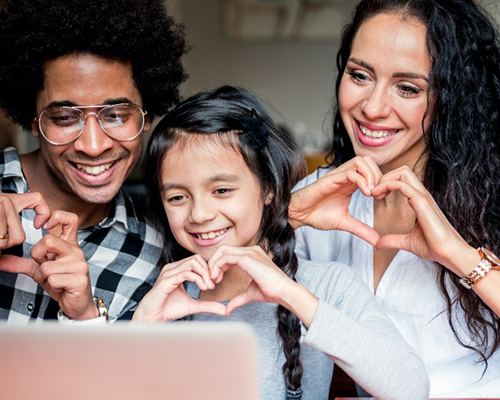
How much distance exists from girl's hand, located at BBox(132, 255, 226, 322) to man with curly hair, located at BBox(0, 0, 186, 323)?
0.22 m

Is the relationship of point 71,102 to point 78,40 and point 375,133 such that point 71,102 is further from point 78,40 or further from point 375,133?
point 375,133

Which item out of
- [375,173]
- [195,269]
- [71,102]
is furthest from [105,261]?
[375,173]

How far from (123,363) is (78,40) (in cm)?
119

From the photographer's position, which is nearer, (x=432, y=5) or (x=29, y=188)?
(x=432, y=5)

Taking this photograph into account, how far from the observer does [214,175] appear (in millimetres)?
1470

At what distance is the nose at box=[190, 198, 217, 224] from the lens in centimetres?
143

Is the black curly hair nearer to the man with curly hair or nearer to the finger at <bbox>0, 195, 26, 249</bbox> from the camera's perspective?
the man with curly hair

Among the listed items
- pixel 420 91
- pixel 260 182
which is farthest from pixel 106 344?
pixel 420 91

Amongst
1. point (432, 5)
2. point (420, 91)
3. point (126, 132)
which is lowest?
point (126, 132)

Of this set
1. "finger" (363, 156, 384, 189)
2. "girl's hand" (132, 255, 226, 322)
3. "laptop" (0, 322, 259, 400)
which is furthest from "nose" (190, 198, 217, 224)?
"laptop" (0, 322, 259, 400)

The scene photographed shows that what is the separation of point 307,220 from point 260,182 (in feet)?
0.53

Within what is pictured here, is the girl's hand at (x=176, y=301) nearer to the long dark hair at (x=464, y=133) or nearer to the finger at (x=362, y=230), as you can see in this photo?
the finger at (x=362, y=230)

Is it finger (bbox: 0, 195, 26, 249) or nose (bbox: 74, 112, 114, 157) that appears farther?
nose (bbox: 74, 112, 114, 157)

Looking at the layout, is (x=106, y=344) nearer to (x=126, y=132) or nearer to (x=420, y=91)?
(x=126, y=132)
